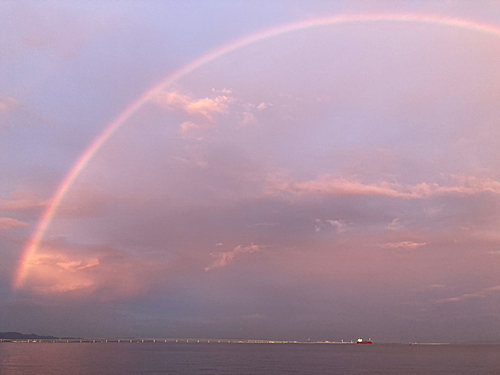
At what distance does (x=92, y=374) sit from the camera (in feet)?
413

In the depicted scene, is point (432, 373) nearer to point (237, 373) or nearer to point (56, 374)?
point (237, 373)

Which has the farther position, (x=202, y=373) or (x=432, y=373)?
(x=432, y=373)

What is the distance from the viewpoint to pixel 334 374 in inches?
5315

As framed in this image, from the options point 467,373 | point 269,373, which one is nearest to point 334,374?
point 269,373

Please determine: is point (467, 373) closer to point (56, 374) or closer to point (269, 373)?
point (269, 373)

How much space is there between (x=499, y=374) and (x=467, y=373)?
9881 mm

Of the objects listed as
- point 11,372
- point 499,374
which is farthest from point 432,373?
point 11,372

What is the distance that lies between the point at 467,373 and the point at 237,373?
8246 cm

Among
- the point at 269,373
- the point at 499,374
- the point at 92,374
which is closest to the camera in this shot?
the point at 92,374

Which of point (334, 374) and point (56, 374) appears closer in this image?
point (56, 374)

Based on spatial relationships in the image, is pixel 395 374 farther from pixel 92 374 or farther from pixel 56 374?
pixel 56 374

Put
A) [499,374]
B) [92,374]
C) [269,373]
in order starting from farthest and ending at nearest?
1. [499,374]
2. [269,373]
3. [92,374]

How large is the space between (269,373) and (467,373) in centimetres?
7194

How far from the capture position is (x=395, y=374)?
13838 cm
